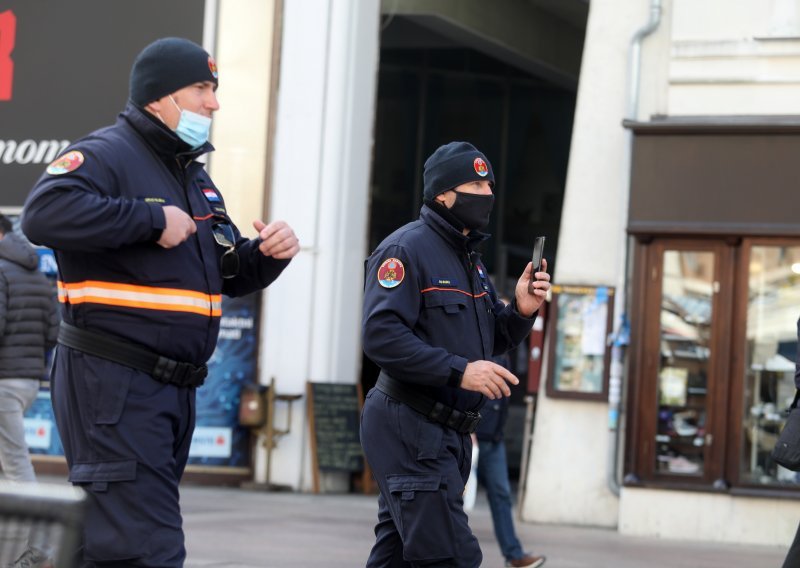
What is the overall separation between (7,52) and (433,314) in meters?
10.4

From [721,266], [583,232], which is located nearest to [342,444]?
[583,232]

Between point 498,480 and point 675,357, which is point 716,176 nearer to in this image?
point 675,357

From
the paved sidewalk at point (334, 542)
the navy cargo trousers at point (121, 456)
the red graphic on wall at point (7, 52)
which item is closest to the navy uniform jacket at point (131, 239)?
the navy cargo trousers at point (121, 456)

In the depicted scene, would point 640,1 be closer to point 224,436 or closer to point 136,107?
point 224,436

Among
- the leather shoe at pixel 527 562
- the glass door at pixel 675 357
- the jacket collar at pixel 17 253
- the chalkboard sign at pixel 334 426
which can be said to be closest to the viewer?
the leather shoe at pixel 527 562

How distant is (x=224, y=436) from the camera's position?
1350cm

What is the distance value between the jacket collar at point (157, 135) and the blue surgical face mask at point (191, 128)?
0.02m

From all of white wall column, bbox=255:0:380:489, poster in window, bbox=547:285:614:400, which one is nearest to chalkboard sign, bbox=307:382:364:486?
white wall column, bbox=255:0:380:489

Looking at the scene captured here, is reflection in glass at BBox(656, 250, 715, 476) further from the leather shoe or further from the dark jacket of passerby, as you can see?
the dark jacket of passerby

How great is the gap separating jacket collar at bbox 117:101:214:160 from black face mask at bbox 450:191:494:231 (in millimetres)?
1243

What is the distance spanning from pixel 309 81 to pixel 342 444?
11.3 feet

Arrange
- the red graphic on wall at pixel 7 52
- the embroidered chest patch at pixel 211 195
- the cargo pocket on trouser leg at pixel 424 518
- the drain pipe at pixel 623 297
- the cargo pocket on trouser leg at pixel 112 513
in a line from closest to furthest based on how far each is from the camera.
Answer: the cargo pocket on trouser leg at pixel 112 513
the embroidered chest patch at pixel 211 195
the cargo pocket on trouser leg at pixel 424 518
the drain pipe at pixel 623 297
the red graphic on wall at pixel 7 52

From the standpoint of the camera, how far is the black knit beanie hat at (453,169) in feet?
17.5

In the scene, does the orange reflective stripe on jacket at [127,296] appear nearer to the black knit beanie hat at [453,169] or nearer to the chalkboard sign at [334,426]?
the black knit beanie hat at [453,169]
